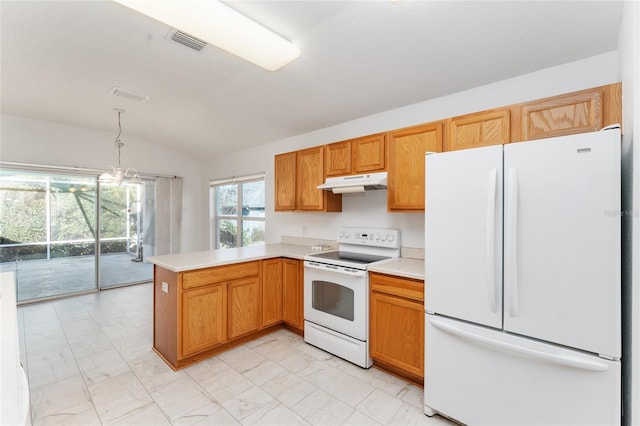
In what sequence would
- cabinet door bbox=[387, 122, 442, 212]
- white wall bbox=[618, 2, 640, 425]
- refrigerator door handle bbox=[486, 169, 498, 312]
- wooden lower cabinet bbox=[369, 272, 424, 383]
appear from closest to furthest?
white wall bbox=[618, 2, 640, 425]
refrigerator door handle bbox=[486, 169, 498, 312]
wooden lower cabinet bbox=[369, 272, 424, 383]
cabinet door bbox=[387, 122, 442, 212]

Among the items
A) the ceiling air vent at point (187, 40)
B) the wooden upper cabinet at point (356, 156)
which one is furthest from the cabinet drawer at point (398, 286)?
the ceiling air vent at point (187, 40)

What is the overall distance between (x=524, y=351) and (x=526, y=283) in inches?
14.2

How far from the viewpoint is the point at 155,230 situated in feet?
17.4

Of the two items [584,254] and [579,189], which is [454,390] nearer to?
[584,254]

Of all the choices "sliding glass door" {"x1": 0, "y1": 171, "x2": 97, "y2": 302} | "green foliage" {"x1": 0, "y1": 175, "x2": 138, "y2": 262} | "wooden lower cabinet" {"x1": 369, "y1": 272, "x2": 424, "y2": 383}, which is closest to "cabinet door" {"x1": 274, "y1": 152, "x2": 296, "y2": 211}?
"wooden lower cabinet" {"x1": 369, "y1": 272, "x2": 424, "y2": 383}

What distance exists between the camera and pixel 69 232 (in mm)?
4516

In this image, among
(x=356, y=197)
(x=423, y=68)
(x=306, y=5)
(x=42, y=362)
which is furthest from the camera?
(x=356, y=197)

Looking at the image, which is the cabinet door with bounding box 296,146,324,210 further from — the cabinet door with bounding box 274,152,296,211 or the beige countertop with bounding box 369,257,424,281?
the beige countertop with bounding box 369,257,424,281

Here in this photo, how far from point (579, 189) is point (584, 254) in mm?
321

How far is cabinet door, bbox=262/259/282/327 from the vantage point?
3.13 m

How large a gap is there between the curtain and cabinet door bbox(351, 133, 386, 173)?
4030 millimetres

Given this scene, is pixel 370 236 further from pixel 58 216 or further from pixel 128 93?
pixel 58 216

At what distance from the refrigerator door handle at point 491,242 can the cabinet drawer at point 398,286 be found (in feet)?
1.78

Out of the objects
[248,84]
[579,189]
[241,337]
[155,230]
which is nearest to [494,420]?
[579,189]
